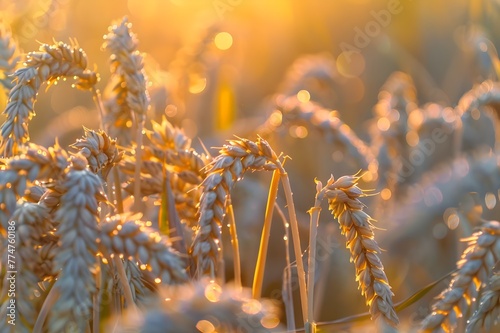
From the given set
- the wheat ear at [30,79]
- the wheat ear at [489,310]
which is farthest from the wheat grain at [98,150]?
the wheat ear at [489,310]

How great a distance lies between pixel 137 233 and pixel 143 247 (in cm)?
2

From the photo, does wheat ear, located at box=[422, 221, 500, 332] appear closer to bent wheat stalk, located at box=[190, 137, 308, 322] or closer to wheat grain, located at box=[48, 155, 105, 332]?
bent wheat stalk, located at box=[190, 137, 308, 322]

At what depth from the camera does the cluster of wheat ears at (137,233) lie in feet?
3.43

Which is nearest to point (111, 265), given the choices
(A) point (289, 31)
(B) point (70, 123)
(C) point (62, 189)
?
(C) point (62, 189)

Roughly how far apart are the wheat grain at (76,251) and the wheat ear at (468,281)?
640 mm

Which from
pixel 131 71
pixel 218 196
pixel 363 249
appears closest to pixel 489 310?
pixel 363 249

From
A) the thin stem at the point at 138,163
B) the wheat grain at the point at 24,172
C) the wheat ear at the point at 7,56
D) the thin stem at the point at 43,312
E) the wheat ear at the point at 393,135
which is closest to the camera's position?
the wheat grain at the point at 24,172

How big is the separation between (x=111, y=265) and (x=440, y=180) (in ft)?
4.83

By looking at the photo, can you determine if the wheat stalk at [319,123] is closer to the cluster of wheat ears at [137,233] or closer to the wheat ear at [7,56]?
Result: the cluster of wheat ears at [137,233]

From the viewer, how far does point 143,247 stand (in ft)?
3.69

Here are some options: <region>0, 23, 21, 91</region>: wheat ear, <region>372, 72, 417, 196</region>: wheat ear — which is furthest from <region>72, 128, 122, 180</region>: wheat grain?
<region>372, 72, 417, 196</region>: wheat ear

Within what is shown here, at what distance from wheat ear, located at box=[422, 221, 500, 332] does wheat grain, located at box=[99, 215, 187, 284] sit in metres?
0.51

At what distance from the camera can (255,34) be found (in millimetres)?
7070

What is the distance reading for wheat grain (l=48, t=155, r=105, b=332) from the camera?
1.03 meters
